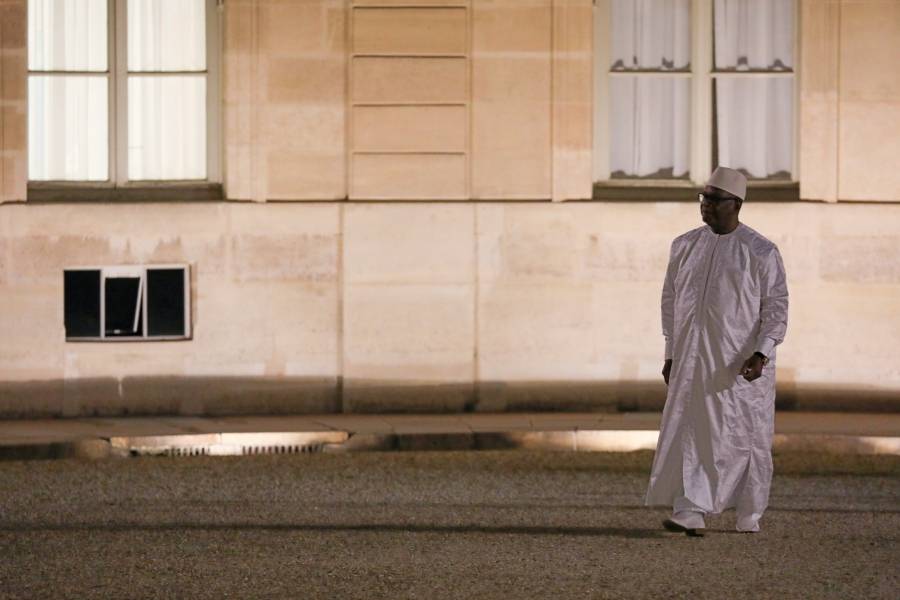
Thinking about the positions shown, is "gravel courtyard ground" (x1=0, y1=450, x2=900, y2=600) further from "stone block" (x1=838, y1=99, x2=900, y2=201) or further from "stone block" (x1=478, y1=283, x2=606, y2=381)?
"stone block" (x1=838, y1=99, x2=900, y2=201)

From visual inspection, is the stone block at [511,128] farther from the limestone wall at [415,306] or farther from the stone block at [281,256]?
the stone block at [281,256]

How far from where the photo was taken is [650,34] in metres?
15.2

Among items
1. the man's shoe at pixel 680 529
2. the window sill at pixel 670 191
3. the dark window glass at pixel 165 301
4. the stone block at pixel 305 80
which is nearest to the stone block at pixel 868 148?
the window sill at pixel 670 191

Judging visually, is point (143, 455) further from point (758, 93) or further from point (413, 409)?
point (758, 93)

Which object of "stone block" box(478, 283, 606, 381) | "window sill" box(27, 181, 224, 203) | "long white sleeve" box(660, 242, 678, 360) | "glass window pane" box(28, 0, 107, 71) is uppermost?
"glass window pane" box(28, 0, 107, 71)

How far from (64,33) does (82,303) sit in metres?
2.02

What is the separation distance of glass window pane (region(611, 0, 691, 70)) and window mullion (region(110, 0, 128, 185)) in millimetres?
3669

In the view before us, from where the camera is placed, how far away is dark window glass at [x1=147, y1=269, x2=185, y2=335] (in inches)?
578

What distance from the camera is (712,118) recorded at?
15281 millimetres

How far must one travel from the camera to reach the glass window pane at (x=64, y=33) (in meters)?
14.9

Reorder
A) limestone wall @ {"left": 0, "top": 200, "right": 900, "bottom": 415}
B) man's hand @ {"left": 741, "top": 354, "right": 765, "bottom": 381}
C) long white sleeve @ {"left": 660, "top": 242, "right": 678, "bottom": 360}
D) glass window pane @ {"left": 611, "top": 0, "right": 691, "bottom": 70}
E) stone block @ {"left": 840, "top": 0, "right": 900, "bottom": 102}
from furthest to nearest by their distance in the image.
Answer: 1. glass window pane @ {"left": 611, "top": 0, "right": 691, "bottom": 70}
2. stone block @ {"left": 840, "top": 0, "right": 900, "bottom": 102}
3. limestone wall @ {"left": 0, "top": 200, "right": 900, "bottom": 415}
4. long white sleeve @ {"left": 660, "top": 242, "right": 678, "bottom": 360}
5. man's hand @ {"left": 741, "top": 354, "right": 765, "bottom": 381}

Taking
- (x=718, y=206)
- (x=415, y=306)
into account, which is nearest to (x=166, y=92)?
(x=415, y=306)

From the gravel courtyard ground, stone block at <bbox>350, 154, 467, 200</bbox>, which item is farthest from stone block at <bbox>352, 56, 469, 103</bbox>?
the gravel courtyard ground

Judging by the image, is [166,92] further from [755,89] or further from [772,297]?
[772,297]
